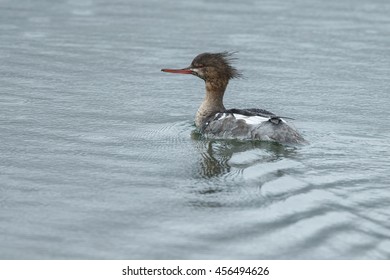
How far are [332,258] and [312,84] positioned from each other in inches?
287

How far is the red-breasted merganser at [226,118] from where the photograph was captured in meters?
10.1

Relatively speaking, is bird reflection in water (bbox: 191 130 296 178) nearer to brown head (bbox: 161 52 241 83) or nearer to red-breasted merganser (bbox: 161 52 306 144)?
red-breasted merganser (bbox: 161 52 306 144)

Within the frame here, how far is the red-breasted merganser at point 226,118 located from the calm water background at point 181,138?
165mm

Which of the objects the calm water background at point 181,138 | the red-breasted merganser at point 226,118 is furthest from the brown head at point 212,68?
the calm water background at point 181,138

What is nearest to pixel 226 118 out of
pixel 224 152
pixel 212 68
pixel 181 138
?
pixel 181 138

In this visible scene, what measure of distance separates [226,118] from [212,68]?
1016mm

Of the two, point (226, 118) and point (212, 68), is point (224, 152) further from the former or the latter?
point (212, 68)

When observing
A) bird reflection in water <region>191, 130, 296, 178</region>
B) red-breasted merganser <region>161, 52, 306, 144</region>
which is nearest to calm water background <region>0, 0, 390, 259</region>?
bird reflection in water <region>191, 130, 296, 178</region>

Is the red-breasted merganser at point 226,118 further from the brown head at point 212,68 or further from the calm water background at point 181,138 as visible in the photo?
the calm water background at point 181,138

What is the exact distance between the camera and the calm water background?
718 centimetres

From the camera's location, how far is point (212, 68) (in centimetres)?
1141

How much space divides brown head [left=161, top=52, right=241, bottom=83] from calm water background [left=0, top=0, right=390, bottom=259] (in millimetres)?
646

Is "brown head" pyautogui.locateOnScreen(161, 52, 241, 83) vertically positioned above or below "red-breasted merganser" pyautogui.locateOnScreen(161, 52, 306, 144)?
above

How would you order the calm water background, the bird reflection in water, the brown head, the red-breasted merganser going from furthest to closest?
the brown head → the red-breasted merganser → the bird reflection in water → the calm water background
